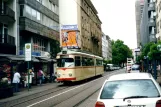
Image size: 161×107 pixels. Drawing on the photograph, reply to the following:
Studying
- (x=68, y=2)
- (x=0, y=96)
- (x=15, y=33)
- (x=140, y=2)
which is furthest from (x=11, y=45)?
(x=140, y=2)

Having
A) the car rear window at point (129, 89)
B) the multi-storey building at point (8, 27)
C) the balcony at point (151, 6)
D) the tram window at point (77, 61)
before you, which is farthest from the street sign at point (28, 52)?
the balcony at point (151, 6)

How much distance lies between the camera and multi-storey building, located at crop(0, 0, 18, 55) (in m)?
28.6

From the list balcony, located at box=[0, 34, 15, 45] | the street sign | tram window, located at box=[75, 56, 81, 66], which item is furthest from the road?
balcony, located at box=[0, 34, 15, 45]

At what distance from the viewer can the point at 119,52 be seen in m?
137

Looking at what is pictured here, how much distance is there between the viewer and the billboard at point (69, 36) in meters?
52.2

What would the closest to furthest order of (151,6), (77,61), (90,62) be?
(77,61)
(90,62)
(151,6)

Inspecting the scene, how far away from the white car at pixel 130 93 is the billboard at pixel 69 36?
147 feet

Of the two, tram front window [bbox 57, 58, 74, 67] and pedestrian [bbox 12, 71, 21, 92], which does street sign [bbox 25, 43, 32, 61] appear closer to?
→ pedestrian [bbox 12, 71, 21, 92]

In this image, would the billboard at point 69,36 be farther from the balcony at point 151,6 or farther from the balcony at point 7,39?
the balcony at point 7,39

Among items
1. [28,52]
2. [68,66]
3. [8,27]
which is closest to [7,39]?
[8,27]

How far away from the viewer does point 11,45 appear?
30.1 m

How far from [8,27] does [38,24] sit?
22.1 ft

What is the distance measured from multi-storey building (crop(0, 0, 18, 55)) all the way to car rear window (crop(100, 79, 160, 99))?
22.2 m

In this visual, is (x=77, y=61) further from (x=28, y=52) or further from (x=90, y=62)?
(x=90, y=62)
